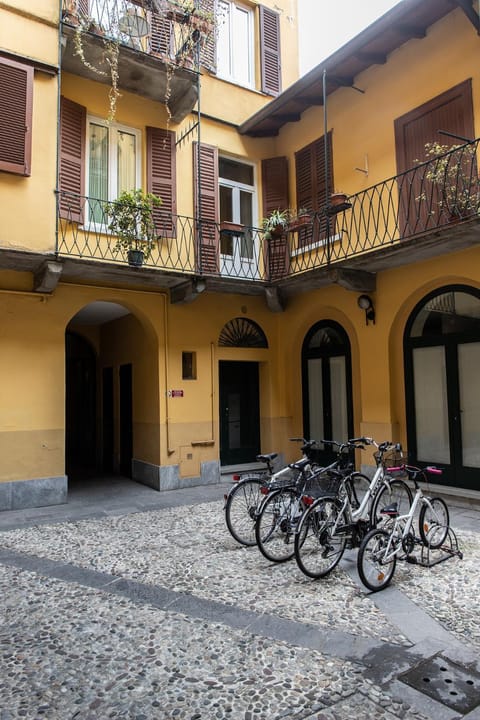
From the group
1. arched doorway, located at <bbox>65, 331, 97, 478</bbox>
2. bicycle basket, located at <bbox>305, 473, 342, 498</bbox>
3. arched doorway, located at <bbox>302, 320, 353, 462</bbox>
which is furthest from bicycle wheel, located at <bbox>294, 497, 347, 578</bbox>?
arched doorway, located at <bbox>65, 331, 97, 478</bbox>

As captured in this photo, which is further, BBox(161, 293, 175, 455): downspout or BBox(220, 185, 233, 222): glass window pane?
BBox(220, 185, 233, 222): glass window pane

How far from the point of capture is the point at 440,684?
9.35 feet

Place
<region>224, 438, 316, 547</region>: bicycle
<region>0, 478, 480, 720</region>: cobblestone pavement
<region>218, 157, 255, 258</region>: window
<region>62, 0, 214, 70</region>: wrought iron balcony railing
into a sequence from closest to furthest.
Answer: <region>0, 478, 480, 720</region>: cobblestone pavement < <region>224, 438, 316, 547</region>: bicycle < <region>62, 0, 214, 70</region>: wrought iron balcony railing < <region>218, 157, 255, 258</region>: window

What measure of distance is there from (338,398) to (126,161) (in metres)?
5.92

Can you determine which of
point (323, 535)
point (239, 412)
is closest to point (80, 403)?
point (239, 412)

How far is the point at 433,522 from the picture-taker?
4938 millimetres

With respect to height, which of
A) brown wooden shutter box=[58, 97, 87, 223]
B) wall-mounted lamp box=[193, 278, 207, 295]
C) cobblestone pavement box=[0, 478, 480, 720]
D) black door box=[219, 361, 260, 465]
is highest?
brown wooden shutter box=[58, 97, 87, 223]

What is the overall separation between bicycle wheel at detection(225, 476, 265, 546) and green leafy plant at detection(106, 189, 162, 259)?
4329mm

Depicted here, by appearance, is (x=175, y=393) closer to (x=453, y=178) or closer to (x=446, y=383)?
(x=446, y=383)

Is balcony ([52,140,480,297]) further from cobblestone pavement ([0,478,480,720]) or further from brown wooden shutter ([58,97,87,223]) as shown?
cobblestone pavement ([0,478,480,720])

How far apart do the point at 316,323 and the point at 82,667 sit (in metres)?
7.69

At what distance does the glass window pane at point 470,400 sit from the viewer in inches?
278

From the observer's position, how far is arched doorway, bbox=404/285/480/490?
713 centimetres

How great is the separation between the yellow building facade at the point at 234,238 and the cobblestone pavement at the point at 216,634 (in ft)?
10.1
